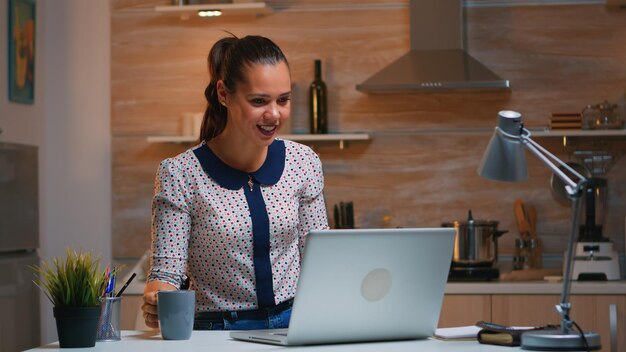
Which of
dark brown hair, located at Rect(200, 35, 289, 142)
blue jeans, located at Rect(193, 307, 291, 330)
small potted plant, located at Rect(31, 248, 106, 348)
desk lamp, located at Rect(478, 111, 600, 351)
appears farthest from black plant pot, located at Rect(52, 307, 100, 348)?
desk lamp, located at Rect(478, 111, 600, 351)

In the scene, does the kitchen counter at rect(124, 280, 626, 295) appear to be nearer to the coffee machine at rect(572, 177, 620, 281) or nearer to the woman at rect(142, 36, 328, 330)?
the coffee machine at rect(572, 177, 620, 281)

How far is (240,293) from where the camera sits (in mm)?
2523

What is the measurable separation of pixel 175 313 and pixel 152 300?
0.43 ft

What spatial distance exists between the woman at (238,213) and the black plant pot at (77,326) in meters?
0.29

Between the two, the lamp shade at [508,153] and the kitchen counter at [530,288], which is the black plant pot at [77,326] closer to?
the lamp shade at [508,153]

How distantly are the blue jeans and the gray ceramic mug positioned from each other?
292 millimetres

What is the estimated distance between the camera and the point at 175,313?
7.22 ft

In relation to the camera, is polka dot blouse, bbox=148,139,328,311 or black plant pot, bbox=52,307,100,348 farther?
polka dot blouse, bbox=148,139,328,311

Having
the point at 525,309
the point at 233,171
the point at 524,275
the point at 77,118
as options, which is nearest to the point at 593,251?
the point at 524,275

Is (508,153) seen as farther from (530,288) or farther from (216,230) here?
(530,288)

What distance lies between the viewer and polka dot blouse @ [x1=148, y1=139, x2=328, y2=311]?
96.7 inches

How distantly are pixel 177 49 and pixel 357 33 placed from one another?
0.86m

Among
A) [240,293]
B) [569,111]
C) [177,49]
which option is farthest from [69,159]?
[240,293]

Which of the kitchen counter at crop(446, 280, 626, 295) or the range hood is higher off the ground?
the range hood
